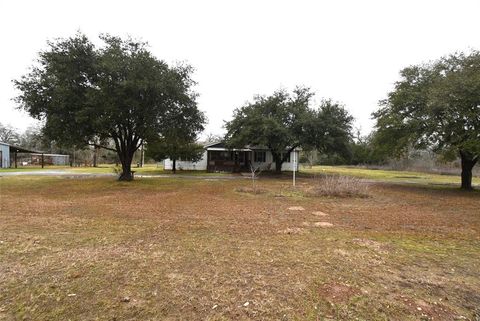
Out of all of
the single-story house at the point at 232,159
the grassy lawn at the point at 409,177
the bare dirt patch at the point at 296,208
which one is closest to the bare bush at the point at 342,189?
the bare dirt patch at the point at 296,208

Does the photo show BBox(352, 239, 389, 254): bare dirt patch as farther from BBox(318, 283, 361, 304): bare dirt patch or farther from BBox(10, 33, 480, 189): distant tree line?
BBox(10, 33, 480, 189): distant tree line

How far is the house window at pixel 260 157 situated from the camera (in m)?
31.5

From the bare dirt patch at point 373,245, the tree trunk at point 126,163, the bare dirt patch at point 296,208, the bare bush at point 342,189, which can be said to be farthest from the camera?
the tree trunk at point 126,163

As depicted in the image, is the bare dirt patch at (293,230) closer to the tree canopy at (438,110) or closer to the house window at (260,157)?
the tree canopy at (438,110)

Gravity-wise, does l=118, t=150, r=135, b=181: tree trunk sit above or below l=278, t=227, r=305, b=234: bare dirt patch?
above

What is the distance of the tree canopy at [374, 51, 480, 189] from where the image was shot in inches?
527

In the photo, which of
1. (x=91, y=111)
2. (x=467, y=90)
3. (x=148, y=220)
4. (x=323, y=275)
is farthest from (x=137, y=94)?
(x=467, y=90)

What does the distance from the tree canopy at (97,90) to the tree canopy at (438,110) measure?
12.6m

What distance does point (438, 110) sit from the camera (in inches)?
555

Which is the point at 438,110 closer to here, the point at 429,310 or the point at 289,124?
the point at 289,124

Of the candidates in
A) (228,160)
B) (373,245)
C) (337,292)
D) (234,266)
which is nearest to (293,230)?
(373,245)

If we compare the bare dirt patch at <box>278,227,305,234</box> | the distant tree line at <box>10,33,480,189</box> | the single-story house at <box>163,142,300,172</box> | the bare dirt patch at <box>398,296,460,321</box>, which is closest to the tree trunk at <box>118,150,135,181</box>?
the distant tree line at <box>10,33,480,189</box>

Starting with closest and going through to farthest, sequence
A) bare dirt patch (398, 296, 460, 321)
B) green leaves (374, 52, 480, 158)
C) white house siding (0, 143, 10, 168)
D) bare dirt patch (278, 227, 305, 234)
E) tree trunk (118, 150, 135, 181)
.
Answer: bare dirt patch (398, 296, 460, 321), bare dirt patch (278, 227, 305, 234), green leaves (374, 52, 480, 158), tree trunk (118, 150, 135, 181), white house siding (0, 143, 10, 168)

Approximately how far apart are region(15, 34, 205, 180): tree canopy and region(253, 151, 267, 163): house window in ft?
52.4
